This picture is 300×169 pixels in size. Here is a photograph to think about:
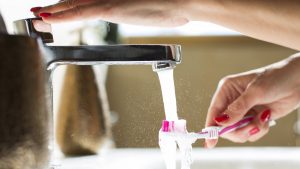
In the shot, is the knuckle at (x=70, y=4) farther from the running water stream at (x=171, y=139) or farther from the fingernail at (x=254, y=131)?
the fingernail at (x=254, y=131)

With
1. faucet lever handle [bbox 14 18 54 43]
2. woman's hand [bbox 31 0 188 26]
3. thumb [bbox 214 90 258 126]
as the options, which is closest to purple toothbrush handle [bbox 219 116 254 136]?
thumb [bbox 214 90 258 126]

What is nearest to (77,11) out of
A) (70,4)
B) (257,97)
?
(70,4)

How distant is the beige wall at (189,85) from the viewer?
29.3 inches

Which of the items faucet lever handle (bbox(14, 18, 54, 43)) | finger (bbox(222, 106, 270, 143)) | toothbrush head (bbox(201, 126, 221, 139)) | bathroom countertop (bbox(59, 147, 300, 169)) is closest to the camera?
faucet lever handle (bbox(14, 18, 54, 43))

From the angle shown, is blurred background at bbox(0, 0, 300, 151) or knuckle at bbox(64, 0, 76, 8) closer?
knuckle at bbox(64, 0, 76, 8)

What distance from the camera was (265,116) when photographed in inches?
28.2

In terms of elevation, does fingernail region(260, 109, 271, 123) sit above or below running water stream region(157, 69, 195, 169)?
below

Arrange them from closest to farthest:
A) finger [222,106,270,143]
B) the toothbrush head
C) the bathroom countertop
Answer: the toothbrush head, finger [222,106,270,143], the bathroom countertop

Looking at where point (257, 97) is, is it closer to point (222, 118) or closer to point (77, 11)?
point (222, 118)

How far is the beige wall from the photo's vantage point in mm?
745

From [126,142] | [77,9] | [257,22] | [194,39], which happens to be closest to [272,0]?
[257,22]

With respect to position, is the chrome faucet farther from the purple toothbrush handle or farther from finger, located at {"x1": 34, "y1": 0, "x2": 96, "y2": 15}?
the purple toothbrush handle

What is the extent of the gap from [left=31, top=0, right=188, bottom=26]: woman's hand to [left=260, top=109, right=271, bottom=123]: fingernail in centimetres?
19

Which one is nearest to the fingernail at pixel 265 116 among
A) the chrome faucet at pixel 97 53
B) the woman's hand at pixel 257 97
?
the woman's hand at pixel 257 97
